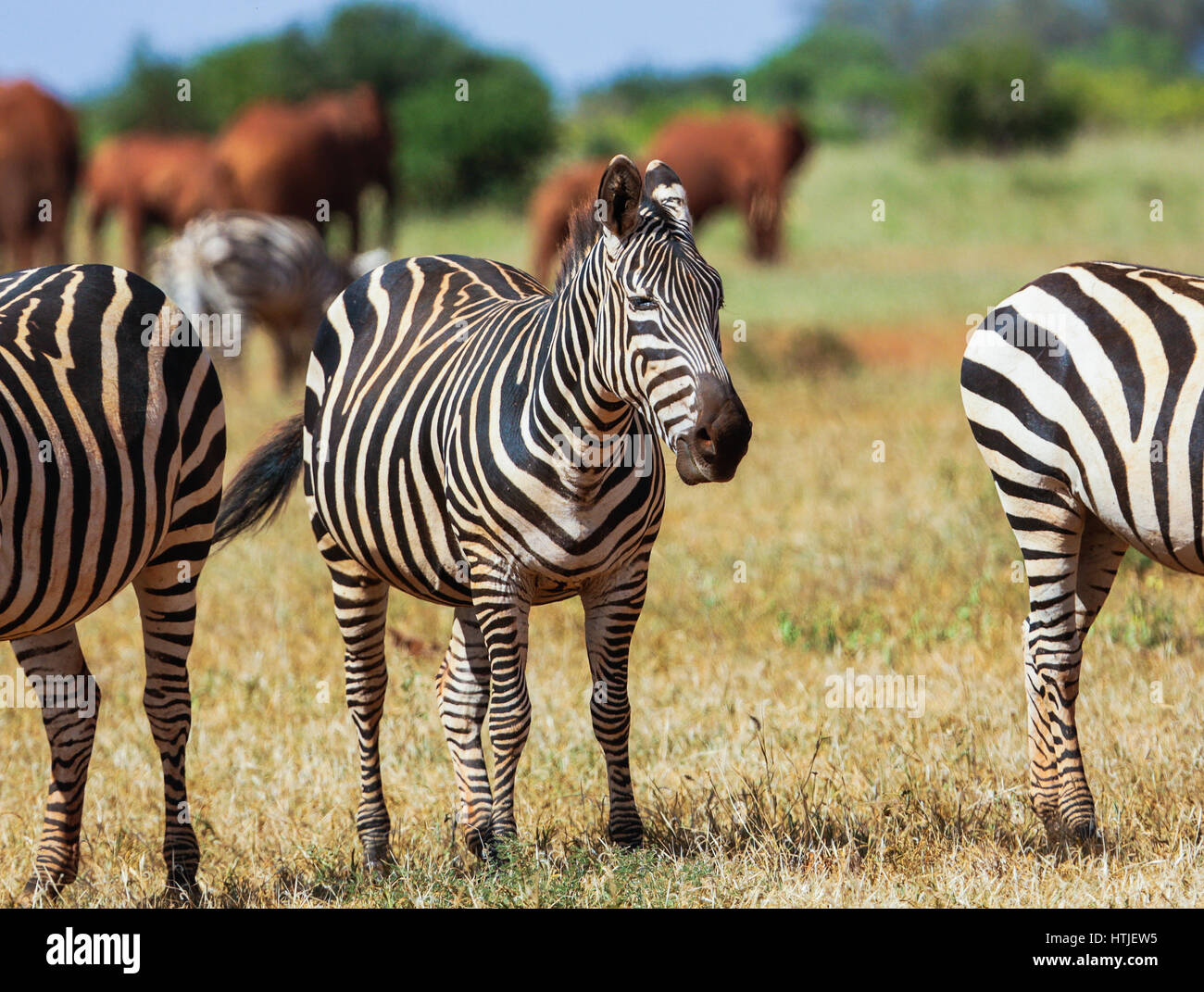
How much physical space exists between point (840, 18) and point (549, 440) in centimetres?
18977

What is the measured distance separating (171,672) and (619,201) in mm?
2129

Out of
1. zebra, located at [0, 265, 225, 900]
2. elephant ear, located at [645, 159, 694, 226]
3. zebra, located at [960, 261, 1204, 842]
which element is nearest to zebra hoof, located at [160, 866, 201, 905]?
zebra, located at [0, 265, 225, 900]

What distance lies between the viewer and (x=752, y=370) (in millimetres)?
14266

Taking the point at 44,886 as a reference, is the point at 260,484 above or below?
above

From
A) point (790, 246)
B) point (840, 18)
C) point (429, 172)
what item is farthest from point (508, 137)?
point (840, 18)

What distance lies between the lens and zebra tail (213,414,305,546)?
17.5 feet

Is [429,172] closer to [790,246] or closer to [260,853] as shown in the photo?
[790,246]

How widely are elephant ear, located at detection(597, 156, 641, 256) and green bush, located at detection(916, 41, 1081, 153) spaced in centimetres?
3791

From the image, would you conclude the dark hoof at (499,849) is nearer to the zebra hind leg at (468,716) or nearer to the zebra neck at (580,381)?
the zebra hind leg at (468,716)

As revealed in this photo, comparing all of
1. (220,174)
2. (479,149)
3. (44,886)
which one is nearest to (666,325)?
(44,886)

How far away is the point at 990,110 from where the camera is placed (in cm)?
4244

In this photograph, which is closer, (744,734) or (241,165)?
(744,734)

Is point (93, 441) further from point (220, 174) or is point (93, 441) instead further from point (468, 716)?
point (220, 174)

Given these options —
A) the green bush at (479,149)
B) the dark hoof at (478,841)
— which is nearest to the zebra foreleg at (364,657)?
the dark hoof at (478,841)
